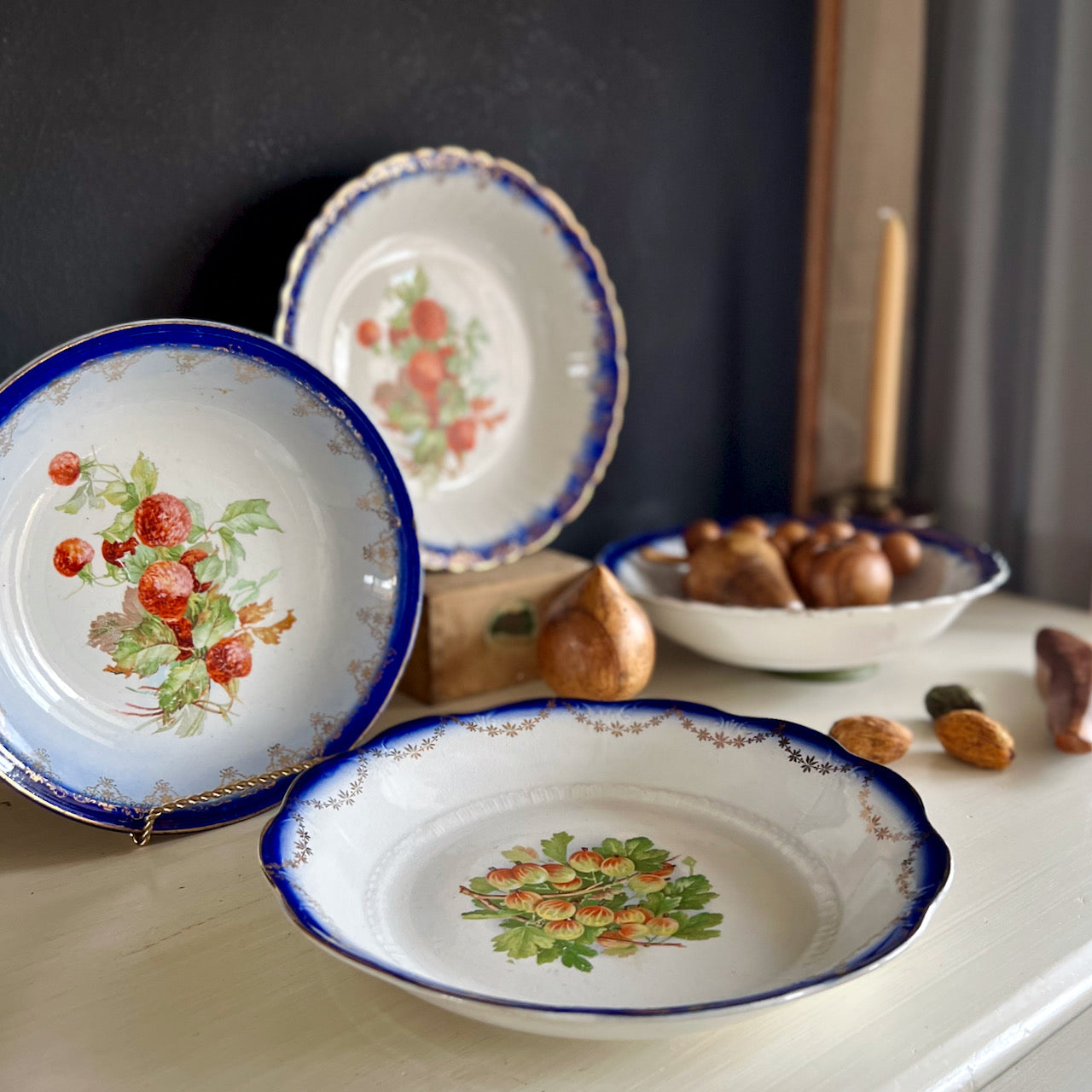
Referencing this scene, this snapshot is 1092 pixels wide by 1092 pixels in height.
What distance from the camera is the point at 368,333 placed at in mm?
786

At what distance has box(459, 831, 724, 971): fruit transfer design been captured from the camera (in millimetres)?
473

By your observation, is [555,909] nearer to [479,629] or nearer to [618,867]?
[618,867]

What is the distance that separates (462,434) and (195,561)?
277mm

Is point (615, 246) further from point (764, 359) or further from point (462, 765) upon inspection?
point (462, 765)

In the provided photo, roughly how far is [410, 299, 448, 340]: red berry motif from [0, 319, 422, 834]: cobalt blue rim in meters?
0.19

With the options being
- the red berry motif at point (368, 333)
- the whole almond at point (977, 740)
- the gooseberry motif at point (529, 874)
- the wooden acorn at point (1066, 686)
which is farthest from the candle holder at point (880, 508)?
the gooseberry motif at point (529, 874)

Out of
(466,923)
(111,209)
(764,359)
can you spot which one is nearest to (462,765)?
(466,923)

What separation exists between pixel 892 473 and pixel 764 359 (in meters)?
0.20

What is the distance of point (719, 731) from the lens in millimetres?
588

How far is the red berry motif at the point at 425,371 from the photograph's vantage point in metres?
0.81

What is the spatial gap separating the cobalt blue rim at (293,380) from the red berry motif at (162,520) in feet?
0.27

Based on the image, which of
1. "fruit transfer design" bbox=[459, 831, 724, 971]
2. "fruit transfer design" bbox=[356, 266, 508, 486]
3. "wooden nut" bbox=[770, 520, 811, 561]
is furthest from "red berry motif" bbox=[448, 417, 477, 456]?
"fruit transfer design" bbox=[459, 831, 724, 971]

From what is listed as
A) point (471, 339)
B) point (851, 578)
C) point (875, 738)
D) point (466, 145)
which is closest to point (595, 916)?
point (875, 738)

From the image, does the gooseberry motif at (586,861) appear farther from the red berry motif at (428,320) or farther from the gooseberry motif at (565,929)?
the red berry motif at (428,320)
